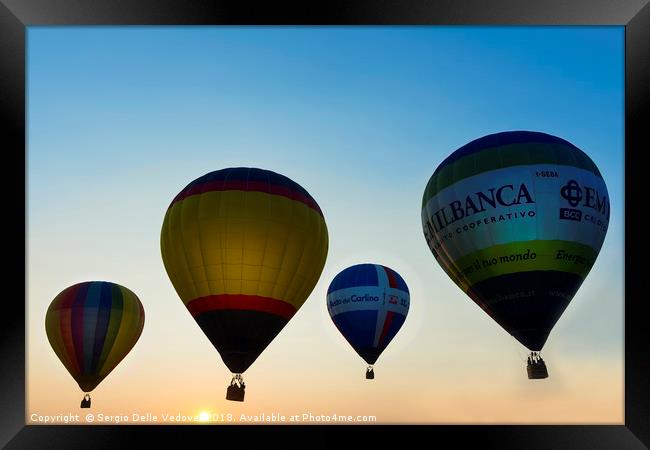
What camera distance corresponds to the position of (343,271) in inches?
946

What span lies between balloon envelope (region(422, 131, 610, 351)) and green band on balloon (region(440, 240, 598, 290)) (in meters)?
0.02

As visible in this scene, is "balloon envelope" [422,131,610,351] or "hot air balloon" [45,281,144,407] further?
"hot air balloon" [45,281,144,407]

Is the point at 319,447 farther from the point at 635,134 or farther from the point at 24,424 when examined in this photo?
the point at 635,134

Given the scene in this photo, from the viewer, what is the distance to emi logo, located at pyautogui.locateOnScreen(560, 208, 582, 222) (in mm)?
14562

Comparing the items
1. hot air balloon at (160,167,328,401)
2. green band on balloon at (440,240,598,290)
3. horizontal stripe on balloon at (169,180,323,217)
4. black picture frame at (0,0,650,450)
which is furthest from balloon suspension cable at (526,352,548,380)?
black picture frame at (0,0,650,450)

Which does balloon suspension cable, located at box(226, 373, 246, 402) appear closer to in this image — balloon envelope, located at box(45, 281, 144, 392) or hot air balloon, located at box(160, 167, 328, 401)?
hot air balloon, located at box(160, 167, 328, 401)

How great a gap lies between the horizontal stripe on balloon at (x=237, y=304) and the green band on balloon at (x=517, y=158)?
3582 mm

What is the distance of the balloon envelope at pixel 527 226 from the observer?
14.6 m

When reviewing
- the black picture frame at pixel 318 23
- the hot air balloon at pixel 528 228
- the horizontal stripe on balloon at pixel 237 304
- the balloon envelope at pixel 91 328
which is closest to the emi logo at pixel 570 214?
the hot air balloon at pixel 528 228

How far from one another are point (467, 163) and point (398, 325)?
8.27m

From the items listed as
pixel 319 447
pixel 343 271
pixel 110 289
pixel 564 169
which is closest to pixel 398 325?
pixel 343 271

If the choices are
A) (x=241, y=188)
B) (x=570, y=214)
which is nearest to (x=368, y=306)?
(x=241, y=188)

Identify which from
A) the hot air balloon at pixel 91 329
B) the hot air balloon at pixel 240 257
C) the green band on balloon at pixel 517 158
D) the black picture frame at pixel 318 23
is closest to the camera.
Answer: the black picture frame at pixel 318 23

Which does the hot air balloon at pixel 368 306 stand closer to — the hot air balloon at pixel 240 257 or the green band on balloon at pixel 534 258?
the hot air balloon at pixel 240 257
